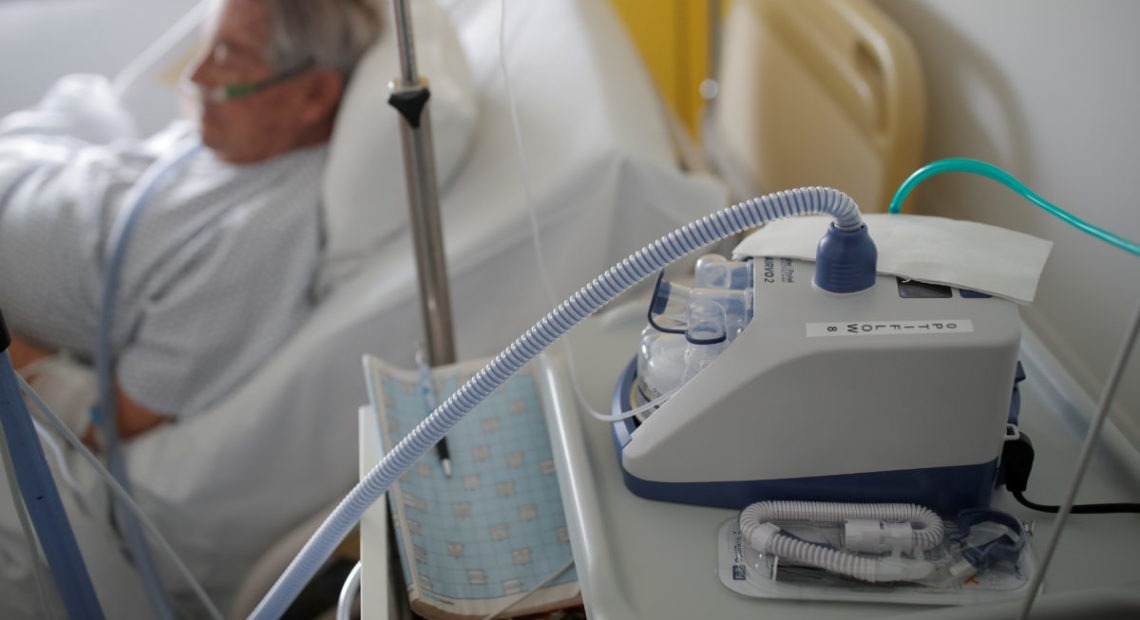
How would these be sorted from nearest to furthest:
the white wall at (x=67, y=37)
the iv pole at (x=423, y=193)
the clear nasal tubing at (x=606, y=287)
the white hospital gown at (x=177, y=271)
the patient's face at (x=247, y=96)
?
the clear nasal tubing at (x=606, y=287) → the iv pole at (x=423, y=193) → the white hospital gown at (x=177, y=271) → the patient's face at (x=247, y=96) → the white wall at (x=67, y=37)

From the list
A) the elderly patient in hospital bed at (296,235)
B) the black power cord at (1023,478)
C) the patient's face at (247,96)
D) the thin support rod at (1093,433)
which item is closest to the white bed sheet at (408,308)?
the elderly patient in hospital bed at (296,235)

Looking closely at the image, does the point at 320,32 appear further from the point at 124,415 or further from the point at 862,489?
the point at 862,489

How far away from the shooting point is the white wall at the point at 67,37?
2465 mm

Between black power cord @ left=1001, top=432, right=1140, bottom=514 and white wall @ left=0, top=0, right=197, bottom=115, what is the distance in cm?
231

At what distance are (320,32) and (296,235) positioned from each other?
37 centimetres

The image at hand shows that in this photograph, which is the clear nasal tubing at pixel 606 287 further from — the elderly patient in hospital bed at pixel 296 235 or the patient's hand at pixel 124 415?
the patient's hand at pixel 124 415

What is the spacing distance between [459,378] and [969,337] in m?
0.53

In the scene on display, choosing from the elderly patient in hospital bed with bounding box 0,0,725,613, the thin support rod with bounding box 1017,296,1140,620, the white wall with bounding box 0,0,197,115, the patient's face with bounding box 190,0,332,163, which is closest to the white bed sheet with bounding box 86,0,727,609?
the elderly patient in hospital bed with bounding box 0,0,725,613

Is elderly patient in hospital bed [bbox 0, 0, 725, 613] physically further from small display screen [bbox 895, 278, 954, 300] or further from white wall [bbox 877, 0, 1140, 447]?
small display screen [bbox 895, 278, 954, 300]

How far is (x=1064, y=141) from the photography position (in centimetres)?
114

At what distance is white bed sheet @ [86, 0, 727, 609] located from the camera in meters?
1.42

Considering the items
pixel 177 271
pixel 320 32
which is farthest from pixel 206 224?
pixel 320 32

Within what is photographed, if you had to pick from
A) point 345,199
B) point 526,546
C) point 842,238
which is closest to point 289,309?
point 345,199

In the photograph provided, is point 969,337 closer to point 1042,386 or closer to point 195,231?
point 1042,386
